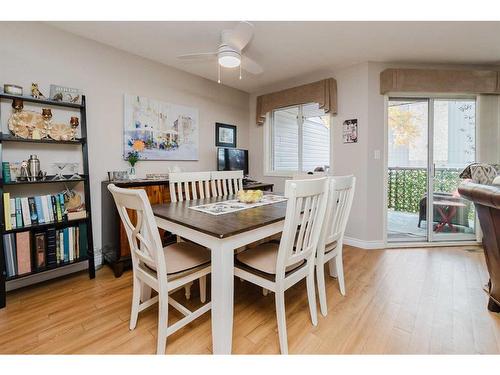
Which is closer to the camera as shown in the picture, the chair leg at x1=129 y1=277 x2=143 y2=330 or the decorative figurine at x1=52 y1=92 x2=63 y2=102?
the chair leg at x1=129 y1=277 x2=143 y2=330

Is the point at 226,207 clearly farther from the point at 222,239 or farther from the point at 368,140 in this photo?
the point at 368,140

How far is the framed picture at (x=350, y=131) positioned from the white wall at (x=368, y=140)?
48mm

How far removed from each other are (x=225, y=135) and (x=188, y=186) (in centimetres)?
171

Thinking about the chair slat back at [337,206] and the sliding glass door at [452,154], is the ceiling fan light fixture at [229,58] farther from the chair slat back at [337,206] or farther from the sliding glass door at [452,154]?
the sliding glass door at [452,154]

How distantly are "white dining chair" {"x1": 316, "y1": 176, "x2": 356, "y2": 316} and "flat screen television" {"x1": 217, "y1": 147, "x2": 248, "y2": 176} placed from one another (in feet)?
6.29

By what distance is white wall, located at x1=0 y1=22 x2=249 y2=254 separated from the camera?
2.04 meters

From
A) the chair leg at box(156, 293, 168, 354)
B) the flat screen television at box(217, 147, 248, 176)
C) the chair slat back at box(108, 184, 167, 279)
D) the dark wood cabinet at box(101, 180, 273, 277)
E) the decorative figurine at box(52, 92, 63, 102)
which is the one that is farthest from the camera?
the flat screen television at box(217, 147, 248, 176)

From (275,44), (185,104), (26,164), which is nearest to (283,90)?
(275,44)

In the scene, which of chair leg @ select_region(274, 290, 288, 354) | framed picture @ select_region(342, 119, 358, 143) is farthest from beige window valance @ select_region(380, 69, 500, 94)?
chair leg @ select_region(274, 290, 288, 354)

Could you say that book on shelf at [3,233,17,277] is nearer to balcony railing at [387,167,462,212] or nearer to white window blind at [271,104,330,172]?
white window blind at [271,104,330,172]

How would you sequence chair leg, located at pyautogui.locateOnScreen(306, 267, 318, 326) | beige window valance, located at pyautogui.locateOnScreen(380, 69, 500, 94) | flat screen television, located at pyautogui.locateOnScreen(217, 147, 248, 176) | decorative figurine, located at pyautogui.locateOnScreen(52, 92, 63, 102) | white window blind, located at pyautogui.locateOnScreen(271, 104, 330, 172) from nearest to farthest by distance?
chair leg, located at pyautogui.locateOnScreen(306, 267, 318, 326), decorative figurine, located at pyautogui.locateOnScreen(52, 92, 63, 102), beige window valance, located at pyautogui.locateOnScreen(380, 69, 500, 94), flat screen television, located at pyautogui.locateOnScreen(217, 147, 248, 176), white window blind, located at pyautogui.locateOnScreen(271, 104, 330, 172)

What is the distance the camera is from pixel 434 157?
10.4 feet

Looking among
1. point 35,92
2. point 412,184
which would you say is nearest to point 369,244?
point 412,184

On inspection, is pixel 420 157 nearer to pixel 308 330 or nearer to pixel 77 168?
pixel 308 330
